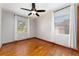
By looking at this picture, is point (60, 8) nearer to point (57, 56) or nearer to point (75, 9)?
point (75, 9)

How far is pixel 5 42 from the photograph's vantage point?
1.85m

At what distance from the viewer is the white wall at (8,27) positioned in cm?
190

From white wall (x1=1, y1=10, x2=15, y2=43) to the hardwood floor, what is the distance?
0.17m

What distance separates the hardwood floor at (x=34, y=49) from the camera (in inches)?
67.1

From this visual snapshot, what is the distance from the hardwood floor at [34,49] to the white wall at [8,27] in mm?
175

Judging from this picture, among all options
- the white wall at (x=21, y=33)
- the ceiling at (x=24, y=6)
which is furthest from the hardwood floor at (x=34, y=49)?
the ceiling at (x=24, y=6)

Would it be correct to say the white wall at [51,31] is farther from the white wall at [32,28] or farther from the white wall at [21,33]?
the white wall at [21,33]

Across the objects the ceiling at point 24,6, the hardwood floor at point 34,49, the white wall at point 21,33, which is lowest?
the hardwood floor at point 34,49

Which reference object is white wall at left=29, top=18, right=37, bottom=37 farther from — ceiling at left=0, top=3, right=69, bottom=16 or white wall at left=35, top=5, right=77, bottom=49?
ceiling at left=0, top=3, right=69, bottom=16

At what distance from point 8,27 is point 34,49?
0.71m

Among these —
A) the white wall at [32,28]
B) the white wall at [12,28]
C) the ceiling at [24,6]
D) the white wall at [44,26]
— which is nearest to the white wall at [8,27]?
the white wall at [12,28]

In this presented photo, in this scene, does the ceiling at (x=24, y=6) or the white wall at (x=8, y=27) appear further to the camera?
the white wall at (x=8, y=27)

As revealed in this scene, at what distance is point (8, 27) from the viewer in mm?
2004

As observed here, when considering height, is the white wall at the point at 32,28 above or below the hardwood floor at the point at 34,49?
above
